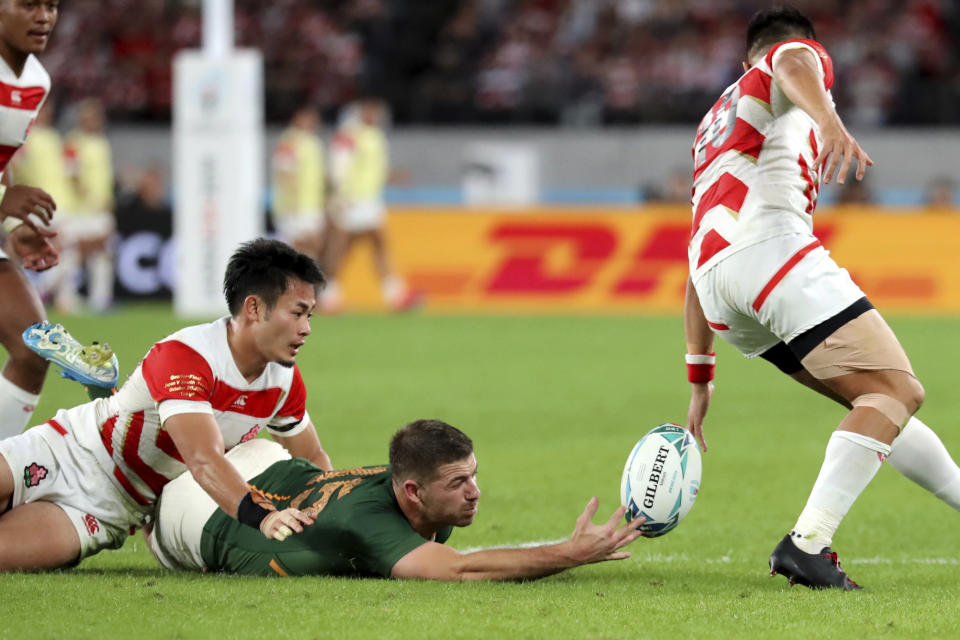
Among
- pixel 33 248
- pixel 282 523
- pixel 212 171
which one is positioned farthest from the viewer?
pixel 212 171

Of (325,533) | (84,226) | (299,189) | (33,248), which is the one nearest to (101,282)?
(84,226)

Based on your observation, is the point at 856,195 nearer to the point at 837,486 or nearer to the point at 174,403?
the point at 837,486

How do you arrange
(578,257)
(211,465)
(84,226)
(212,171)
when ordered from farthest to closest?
(578,257), (84,226), (212,171), (211,465)

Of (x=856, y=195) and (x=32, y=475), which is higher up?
(x=32, y=475)

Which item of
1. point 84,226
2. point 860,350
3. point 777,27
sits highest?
point 777,27

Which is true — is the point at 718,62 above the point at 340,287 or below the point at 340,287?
above

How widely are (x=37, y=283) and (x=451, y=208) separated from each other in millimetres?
5773

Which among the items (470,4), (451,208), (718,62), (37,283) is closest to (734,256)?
(451,208)

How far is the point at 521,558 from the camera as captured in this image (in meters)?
4.55

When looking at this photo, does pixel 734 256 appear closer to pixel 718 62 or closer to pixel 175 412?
pixel 175 412

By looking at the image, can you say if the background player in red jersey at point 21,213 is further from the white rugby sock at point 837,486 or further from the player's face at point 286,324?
the white rugby sock at point 837,486

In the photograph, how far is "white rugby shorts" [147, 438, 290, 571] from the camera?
16.2 ft

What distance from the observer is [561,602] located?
14.4ft

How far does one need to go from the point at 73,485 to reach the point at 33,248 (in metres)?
1.59
